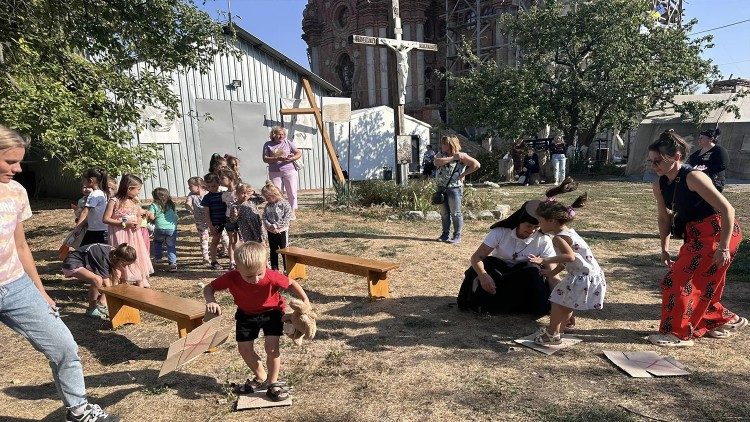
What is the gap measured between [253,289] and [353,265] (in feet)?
7.01

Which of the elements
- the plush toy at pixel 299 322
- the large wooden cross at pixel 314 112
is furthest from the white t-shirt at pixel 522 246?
the large wooden cross at pixel 314 112

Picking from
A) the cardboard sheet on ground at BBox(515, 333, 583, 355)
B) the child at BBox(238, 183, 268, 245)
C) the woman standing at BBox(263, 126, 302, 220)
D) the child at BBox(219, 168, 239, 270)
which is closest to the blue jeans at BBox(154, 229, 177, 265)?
the child at BBox(219, 168, 239, 270)

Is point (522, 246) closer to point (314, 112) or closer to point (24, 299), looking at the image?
point (24, 299)

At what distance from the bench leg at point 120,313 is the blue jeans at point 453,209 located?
4629 millimetres

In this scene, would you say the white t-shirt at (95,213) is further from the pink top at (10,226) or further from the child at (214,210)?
the pink top at (10,226)

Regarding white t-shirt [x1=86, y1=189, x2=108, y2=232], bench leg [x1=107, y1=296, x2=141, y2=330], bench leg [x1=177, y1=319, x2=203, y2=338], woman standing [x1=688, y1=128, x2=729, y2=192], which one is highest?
woman standing [x1=688, y1=128, x2=729, y2=192]

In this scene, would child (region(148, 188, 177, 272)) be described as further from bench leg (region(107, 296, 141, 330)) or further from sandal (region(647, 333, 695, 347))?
sandal (region(647, 333, 695, 347))

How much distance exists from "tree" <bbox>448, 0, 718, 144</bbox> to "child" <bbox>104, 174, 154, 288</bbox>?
16.9 metres

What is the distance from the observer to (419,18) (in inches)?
1191

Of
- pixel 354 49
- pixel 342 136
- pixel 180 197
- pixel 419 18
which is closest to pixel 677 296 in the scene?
pixel 180 197

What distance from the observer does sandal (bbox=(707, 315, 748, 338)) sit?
391cm

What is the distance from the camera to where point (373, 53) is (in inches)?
1237

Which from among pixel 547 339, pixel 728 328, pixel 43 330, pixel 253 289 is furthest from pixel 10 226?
pixel 728 328

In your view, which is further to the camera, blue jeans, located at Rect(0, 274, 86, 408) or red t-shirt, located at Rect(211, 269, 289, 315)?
red t-shirt, located at Rect(211, 269, 289, 315)
